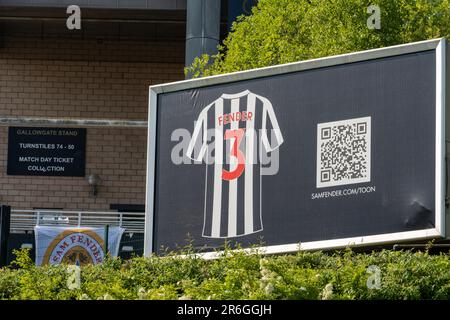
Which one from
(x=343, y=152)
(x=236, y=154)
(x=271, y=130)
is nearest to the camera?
(x=343, y=152)

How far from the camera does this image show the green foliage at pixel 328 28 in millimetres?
17594

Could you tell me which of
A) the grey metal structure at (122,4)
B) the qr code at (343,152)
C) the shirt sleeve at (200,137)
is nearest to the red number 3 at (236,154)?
the shirt sleeve at (200,137)

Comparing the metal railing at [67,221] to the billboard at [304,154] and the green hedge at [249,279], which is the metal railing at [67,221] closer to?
the billboard at [304,154]

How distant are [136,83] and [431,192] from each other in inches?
928

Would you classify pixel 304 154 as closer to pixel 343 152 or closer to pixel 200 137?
pixel 343 152

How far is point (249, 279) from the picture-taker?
8.70 m

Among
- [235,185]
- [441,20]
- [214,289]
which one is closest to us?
[214,289]

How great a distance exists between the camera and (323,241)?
12164 millimetres

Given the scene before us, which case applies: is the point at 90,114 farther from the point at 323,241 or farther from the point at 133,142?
the point at 323,241

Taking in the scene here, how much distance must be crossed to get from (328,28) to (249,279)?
9.78 m

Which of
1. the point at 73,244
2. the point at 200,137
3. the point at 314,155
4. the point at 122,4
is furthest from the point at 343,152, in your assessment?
the point at 122,4

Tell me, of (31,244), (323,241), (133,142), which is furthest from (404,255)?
(133,142)

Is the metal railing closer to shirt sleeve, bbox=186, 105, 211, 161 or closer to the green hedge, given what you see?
shirt sleeve, bbox=186, 105, 211, 161

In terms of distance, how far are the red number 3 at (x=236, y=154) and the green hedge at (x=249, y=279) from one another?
2000 millimetres
